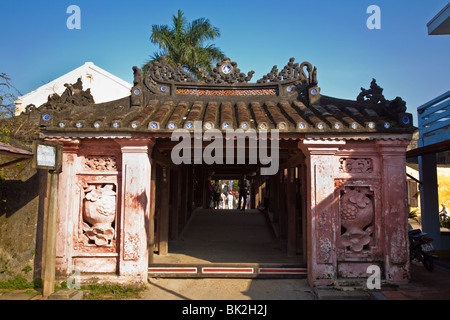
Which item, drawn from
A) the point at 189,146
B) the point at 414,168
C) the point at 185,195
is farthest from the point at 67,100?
the point at 414,168

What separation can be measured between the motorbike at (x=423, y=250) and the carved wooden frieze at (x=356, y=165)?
288cm

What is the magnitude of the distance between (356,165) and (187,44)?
1481 cm

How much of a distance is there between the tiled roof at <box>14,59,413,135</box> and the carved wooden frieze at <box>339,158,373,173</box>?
0.72m

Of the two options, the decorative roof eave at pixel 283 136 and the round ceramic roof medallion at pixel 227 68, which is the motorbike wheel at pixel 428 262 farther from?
the round ceramic roof medallion at pixel 227 68

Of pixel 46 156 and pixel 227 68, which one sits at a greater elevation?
pixel 227 68

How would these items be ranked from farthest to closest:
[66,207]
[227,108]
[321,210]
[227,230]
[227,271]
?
[227,230], [227,108], [227,271], [66,207], [321,210]

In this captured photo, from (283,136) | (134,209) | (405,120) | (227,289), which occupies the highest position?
(405,120)

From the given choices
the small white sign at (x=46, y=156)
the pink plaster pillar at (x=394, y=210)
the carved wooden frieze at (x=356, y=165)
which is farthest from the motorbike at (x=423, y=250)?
the small white sign at (x=46, y=156)

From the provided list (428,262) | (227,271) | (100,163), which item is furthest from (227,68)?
(428,262)

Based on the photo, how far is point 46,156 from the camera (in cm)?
585

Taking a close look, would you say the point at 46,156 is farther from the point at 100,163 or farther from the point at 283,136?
the point at 283,136

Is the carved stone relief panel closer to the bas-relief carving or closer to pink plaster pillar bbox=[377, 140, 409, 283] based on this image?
pink plaster pillar bbox=[377, 140, 409, 283]

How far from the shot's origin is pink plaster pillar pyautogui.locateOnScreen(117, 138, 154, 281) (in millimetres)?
6555
